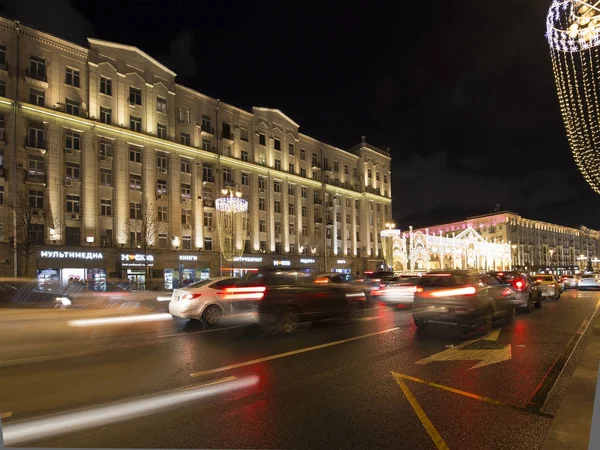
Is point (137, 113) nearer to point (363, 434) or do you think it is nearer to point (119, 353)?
point (119, 353)

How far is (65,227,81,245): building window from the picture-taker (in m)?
35.6

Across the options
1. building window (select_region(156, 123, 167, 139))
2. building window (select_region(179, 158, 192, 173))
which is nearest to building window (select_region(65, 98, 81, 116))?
building window (select_region(156, 123, 167, 139))

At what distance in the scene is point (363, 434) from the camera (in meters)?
4.69

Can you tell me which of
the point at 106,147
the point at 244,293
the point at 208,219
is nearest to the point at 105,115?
the point at 106,147

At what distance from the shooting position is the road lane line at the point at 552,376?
5719 millimetres

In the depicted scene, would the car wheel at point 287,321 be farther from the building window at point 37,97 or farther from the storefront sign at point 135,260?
the building window at point 37,97

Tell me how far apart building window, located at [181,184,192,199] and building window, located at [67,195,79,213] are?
10523 millimetres

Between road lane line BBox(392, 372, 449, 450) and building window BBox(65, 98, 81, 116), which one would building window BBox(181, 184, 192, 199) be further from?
road lane line BBox(392, 372, 449, 450)

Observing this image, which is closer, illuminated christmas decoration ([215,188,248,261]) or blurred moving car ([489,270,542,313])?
blurred moving car ([489,270,542,313])

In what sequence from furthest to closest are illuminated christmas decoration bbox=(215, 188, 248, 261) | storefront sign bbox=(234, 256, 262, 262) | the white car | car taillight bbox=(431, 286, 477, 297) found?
storefront sign bbox=(234, 256, 262, 262), illuminated christmas decoration bbox=(215, 188, 248, 261), the white car, car taillight bbox=(431, 286, 477, 297)

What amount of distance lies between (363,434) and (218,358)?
14.3 ft

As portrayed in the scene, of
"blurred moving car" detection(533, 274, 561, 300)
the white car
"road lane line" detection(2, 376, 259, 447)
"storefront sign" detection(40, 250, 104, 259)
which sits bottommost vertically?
"blurred moving car" detection(533, 274, 561, 300)

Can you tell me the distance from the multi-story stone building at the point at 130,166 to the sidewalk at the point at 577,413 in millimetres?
36203

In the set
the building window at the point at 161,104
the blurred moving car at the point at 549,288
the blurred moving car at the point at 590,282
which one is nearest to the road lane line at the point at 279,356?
the blurred moving car at the point at 549,288
